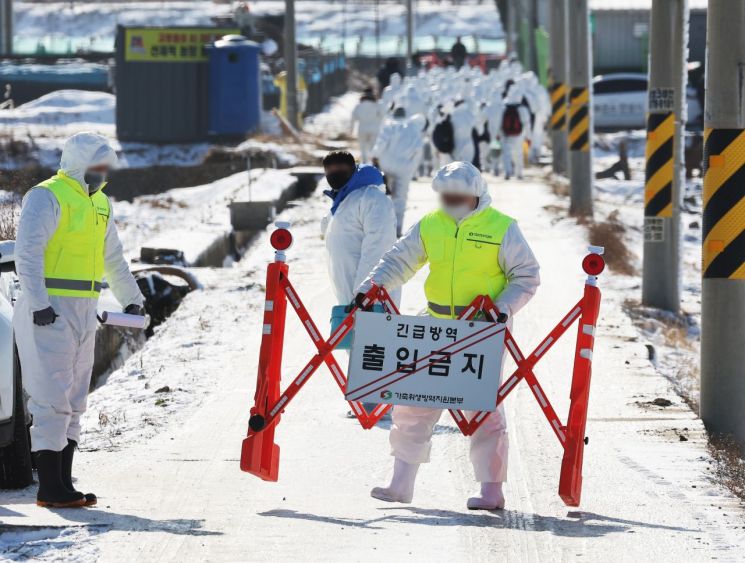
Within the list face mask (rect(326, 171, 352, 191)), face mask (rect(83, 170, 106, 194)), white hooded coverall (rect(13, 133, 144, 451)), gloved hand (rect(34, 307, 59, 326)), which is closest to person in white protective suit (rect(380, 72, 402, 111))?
face mask (rect(326, 171, 352, 191))

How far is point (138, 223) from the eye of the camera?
76.4ft

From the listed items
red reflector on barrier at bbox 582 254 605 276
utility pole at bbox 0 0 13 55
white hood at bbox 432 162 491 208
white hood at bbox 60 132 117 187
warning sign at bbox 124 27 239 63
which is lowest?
red reflector on barrier at bbox 582 254 605 276

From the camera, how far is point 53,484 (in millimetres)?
7754

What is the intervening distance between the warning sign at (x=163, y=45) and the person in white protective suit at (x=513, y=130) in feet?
28.7

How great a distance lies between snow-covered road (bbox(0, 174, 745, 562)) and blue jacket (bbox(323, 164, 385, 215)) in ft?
4.56

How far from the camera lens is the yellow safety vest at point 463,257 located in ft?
25.6

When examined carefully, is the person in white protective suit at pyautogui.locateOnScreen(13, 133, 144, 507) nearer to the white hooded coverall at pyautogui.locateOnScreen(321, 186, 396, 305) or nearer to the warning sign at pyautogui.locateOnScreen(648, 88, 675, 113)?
the white hooded coverall at pyautogui.locateOnScreen(321, 186, 396, 305)

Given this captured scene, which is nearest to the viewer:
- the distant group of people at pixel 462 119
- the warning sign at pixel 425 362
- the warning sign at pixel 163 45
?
the warning sign at pixel 425 362

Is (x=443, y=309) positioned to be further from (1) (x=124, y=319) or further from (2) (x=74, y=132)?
(2) (x=74, y=132)

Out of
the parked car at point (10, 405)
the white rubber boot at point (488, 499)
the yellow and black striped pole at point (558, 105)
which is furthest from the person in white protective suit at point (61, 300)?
the yellow and black striped pole at point (558, 105)

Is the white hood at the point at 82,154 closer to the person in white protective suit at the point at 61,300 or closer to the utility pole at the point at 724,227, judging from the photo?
the person in white protective suit at the point at 61,300

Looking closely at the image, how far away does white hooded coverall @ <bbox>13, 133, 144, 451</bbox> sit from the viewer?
761 centimetres

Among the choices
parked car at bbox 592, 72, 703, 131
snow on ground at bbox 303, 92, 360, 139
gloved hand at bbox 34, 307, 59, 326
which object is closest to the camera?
gloved hand at bbox 34, 307, 59, 326

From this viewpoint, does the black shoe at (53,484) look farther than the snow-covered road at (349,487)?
Yes
